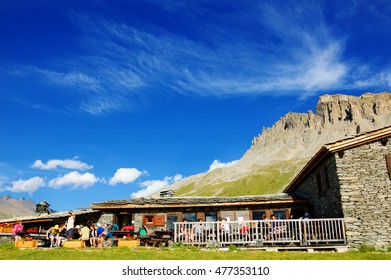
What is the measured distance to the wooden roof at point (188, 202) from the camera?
21.6 m

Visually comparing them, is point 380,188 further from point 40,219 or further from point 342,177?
point 40,219

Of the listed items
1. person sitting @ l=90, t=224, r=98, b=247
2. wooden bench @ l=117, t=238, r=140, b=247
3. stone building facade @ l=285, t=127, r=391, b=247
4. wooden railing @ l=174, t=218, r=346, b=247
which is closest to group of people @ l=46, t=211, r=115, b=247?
person sitting @ l=90, t=224, r=98, b=247

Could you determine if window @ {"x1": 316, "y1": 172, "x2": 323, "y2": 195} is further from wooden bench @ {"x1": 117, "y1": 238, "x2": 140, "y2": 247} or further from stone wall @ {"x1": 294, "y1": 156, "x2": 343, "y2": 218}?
wooden bench @ {"x1": 117, "y1": 238, "x2": 140, "y2": 247}

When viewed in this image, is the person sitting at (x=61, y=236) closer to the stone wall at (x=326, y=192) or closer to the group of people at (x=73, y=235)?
the group of people at (x=73, y=235)

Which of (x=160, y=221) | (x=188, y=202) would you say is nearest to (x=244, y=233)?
(x=188, y=202)

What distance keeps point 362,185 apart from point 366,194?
16.9 inches

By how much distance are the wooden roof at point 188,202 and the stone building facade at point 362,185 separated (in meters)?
4.58

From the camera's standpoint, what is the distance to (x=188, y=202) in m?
22.2

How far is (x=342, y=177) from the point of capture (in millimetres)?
16000

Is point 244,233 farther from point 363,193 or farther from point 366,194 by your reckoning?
point 366,194

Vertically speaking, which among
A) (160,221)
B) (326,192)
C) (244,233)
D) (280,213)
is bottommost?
(244,233)

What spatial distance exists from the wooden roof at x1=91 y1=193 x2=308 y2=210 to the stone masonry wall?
19.3 feet

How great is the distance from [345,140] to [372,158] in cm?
152
